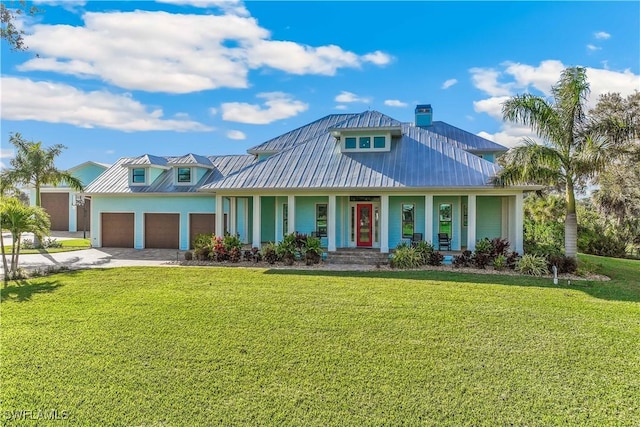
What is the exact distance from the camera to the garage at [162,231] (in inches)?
808

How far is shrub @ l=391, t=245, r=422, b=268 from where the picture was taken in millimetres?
13719

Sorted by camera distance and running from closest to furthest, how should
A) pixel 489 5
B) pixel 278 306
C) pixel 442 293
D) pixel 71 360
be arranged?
pixel 71 360 → pixel 278 306 → pixel 442 293 → pixel 489 5

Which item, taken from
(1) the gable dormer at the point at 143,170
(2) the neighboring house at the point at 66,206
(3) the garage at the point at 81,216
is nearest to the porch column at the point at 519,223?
(1) the gable dormer at the point at 143,170

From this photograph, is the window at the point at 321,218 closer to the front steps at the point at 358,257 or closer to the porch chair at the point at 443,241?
the front steps at the point at 358,257

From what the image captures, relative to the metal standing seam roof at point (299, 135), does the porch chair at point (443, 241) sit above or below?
below

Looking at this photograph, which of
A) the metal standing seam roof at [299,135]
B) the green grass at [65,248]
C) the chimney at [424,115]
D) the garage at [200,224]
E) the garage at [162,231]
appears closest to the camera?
the green grass at [65,248]

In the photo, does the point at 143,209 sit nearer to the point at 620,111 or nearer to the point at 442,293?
the point at 442,293

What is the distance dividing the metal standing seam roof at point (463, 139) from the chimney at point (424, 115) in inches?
14.7

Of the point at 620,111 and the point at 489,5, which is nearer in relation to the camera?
the point at 489,5

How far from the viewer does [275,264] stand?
14.8 m

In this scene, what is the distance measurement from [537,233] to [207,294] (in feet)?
51.4

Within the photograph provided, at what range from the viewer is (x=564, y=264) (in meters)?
12.7

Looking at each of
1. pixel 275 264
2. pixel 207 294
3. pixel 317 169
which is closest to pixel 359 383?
pixel 207 294

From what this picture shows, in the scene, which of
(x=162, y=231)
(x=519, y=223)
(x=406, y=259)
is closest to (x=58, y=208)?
(x=162, y=231)
